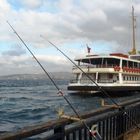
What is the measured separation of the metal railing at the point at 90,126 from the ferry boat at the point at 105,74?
113 ft

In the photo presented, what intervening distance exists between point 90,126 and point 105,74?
40704 millimetres

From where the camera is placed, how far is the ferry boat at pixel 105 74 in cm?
4506

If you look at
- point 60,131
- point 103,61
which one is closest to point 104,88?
point 103,61

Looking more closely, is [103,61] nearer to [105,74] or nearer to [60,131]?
[105,74]

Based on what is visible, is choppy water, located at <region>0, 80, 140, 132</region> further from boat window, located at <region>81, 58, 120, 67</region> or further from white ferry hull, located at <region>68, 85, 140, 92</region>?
boat window, located at <region>81, 58, 120, 67</region>

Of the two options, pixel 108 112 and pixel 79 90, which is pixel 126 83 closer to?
pixel 79 90

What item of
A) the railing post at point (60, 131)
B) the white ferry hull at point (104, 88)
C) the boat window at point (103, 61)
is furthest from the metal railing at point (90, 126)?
the boat window at point (103, 61)

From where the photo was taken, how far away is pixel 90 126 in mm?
6590

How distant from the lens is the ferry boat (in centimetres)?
4506

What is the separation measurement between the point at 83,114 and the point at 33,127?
4.64 ft

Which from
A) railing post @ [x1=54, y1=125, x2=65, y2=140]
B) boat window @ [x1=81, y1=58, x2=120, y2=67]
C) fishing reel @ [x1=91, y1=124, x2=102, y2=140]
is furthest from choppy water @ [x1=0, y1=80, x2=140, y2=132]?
railing post @ [x1=54, y1=125, x2=65, y2=140]

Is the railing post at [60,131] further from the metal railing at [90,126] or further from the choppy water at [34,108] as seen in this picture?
the choppy water at [34,108]

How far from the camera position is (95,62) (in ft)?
161

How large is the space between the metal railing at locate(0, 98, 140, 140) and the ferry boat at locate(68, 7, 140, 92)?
3442cm
